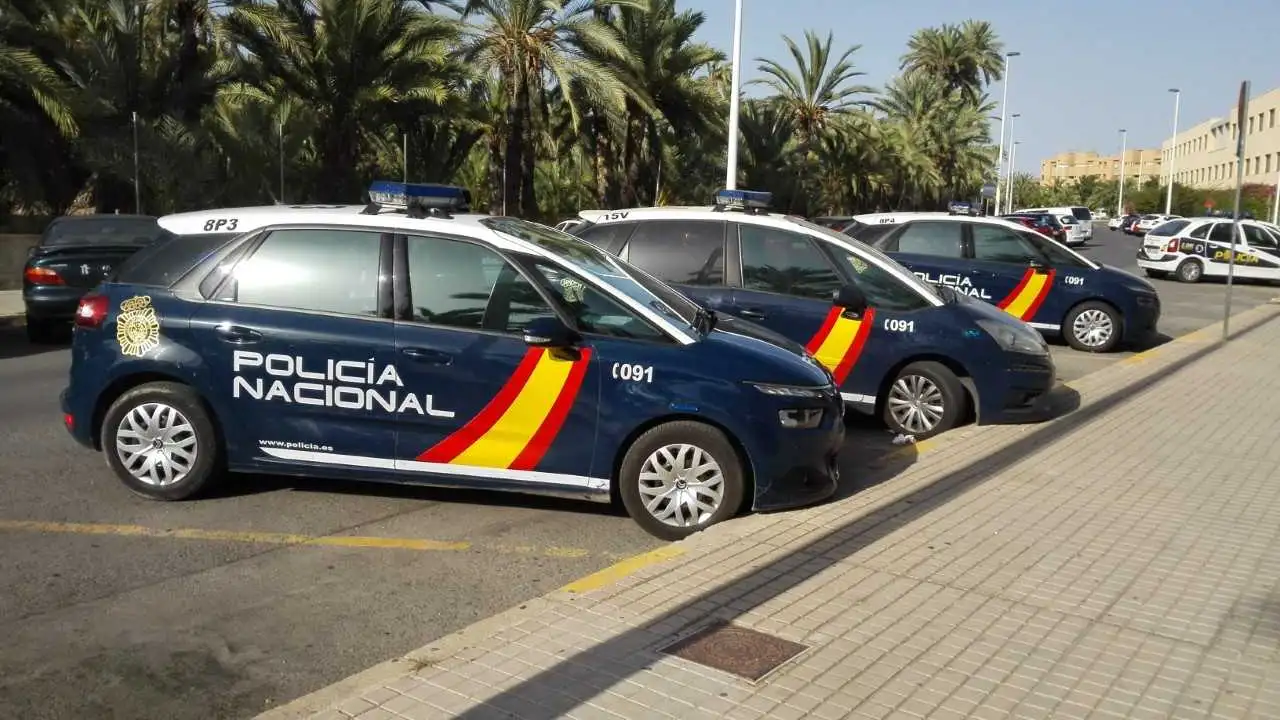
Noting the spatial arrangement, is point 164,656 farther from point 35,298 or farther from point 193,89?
point 193,89

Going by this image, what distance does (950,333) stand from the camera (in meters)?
8.48

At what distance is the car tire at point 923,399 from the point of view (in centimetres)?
853

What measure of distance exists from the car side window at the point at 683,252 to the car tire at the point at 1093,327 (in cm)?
733

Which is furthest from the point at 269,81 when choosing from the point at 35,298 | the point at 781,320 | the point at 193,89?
the point at 781,320

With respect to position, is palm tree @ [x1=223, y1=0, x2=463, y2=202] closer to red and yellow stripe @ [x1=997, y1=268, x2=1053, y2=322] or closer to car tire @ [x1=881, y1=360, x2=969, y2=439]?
red and yellow stripe @ [x1=997, y1=268, x2=1053, y2=322]

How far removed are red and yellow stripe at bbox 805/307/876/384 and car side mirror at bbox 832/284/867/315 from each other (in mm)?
192

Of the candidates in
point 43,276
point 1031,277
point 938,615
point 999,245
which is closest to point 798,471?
point 938,615

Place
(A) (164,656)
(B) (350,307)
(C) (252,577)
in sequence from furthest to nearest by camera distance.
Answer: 1. (B) (350,307)
2. (C) (252,577)
3. (A) (164,656)

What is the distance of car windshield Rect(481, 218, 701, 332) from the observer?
20.8 ft

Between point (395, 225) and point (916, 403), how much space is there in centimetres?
426

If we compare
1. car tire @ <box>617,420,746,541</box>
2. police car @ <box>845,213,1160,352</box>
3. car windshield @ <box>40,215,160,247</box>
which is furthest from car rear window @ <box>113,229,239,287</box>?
police car @ <box>845,213,1160,352</box>

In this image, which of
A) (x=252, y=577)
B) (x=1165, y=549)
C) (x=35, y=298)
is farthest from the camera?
(x=35, y=298)

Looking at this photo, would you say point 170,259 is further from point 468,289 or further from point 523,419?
point 523,419

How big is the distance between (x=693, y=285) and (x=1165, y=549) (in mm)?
4074
